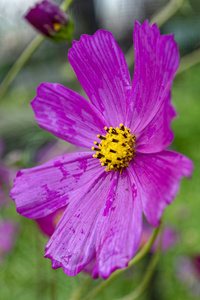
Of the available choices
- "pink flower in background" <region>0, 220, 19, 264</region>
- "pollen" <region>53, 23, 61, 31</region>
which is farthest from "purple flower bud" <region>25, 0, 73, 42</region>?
"pink flower in background" <region>0, 220, 19, 264</region>

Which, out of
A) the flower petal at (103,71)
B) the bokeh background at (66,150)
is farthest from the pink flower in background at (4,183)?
the flower petal at (103,71)

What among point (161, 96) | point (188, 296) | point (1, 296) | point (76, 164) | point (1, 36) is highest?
point (161, 96)

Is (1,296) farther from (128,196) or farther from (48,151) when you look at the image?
(128,196)

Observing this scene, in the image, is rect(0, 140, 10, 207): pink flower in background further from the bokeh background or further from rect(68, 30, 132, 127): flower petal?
rect(68, 30, 132, 127): flower petal

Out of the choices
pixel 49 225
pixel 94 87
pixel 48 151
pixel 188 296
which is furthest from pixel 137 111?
pixel 188 296

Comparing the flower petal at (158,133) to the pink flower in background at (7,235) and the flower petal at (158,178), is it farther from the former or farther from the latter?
the pink flower in background at (7,235)

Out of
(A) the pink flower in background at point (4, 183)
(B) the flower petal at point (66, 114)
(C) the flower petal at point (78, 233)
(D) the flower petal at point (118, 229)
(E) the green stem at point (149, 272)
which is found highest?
(B) the flower petal at point (66, 114)
